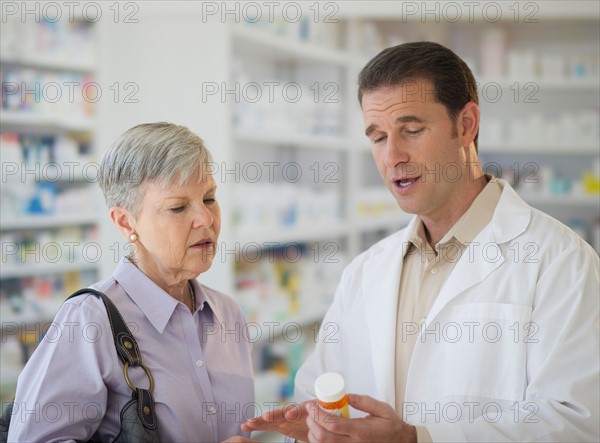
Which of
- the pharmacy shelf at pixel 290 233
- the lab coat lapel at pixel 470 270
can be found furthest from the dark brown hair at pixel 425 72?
the pharmacy shelf at pixel 290 233

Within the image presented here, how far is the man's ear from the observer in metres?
1.73

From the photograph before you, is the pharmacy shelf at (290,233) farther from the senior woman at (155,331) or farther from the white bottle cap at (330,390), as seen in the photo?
the white bottle cap at (330,390)

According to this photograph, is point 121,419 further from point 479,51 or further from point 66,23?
point 479,51

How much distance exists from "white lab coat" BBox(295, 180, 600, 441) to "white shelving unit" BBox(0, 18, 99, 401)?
2.85 metres

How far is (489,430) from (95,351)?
878mm

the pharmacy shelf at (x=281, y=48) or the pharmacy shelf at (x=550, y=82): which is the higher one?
the pharmacy shelf at (x=281, y=48)

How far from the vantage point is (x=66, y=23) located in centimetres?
414

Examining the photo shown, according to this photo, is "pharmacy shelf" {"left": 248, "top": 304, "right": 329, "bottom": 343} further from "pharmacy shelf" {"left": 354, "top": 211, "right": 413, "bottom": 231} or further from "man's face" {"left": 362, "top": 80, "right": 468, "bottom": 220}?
"man's face" {"left": 362, "top": 80, "right": 468, "bottom": 220}

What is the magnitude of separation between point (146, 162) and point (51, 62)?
3087 mm

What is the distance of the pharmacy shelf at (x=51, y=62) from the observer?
3.98 m

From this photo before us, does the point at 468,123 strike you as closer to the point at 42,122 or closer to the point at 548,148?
the point at 42,122

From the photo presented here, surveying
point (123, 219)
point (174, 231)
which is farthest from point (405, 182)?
point (123, 219)

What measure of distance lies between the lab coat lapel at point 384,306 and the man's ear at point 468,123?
0.89ft

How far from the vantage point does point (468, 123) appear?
5.74 ft
